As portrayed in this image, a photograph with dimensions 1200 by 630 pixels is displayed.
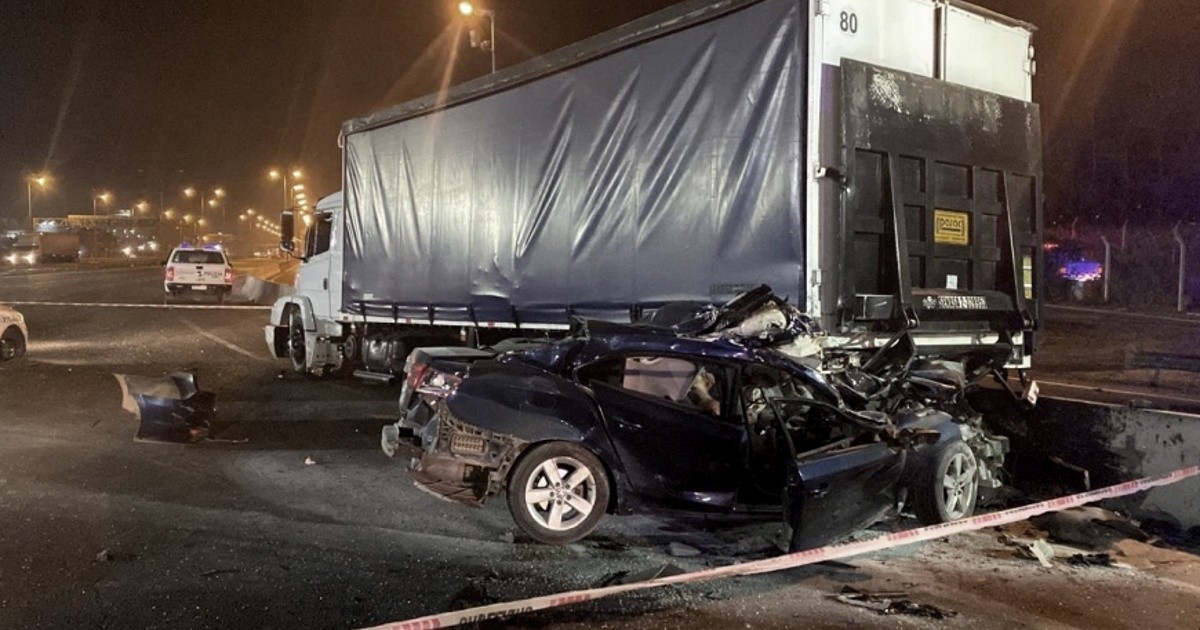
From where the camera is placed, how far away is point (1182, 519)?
242 inches

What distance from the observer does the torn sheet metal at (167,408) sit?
8375mm

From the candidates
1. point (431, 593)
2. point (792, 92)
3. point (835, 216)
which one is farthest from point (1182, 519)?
point (431, 593)

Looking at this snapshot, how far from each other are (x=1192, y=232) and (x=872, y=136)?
101ft

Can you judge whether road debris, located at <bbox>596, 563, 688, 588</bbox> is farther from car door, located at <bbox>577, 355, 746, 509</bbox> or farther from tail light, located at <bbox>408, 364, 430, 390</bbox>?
tail light, located at <bbox>408, 364, 430, 390</bbox>

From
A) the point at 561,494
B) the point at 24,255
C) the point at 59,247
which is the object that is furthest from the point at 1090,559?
the point at 24,255

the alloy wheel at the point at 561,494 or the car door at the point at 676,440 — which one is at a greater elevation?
the car door at the point at 676,440

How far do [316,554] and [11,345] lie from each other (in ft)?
36.8

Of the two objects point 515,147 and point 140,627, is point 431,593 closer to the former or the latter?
point 140,627

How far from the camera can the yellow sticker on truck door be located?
23.7 ft

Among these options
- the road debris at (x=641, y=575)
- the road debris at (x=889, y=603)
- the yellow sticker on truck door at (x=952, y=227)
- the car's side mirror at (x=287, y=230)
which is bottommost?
the road debris at (x=889, y=603)

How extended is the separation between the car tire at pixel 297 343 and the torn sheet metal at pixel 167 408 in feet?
16.2

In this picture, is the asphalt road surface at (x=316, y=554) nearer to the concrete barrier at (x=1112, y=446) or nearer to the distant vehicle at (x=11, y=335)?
the concrete barrier at (x=1112, y=446)

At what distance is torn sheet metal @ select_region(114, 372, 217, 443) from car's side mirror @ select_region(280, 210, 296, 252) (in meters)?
5.01

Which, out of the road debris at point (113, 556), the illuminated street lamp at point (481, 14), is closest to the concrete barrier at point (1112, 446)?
the road debris at point (113, 556)
